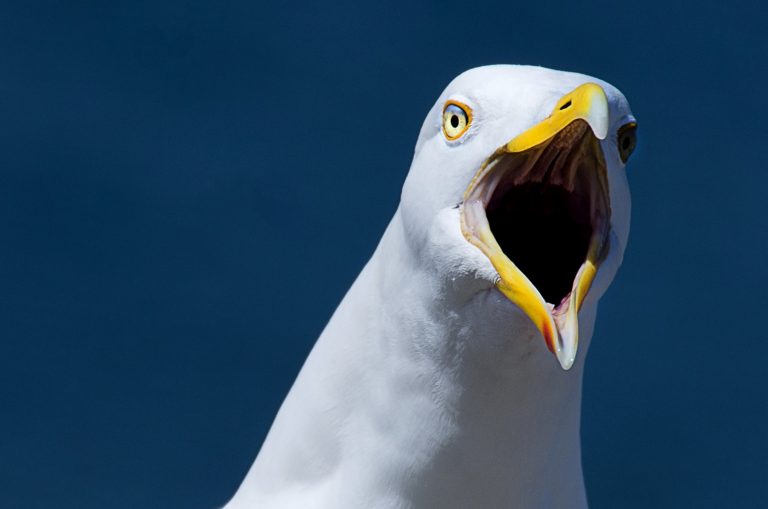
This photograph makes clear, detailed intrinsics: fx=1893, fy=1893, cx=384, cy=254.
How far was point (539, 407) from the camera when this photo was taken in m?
2.98

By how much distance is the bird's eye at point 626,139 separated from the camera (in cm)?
290

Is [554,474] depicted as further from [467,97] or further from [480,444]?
[467,97]

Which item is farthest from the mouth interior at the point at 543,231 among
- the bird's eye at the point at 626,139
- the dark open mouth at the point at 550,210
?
the bird's eye at the point at 626,139

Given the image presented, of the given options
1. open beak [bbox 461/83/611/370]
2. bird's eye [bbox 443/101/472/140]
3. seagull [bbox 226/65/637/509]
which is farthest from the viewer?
bird's eye [bbox 443/101/472/140]

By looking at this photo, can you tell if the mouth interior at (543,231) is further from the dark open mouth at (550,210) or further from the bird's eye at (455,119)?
the bird's eye at (455,119)

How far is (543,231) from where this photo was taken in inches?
119

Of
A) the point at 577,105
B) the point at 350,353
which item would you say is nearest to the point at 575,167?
the point at 577,105

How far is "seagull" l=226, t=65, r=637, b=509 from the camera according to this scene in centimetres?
281

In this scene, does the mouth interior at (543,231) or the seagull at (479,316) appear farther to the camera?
the mouth interior at (543,231)

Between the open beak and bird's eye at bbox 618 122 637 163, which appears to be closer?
the open beak

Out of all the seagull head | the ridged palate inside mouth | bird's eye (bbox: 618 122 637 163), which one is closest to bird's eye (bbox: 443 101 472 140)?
the seagull head

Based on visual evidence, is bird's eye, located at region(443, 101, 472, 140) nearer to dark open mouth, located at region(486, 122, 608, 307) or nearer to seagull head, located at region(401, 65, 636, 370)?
seagull head, located at region(401, 65, 636, 370)

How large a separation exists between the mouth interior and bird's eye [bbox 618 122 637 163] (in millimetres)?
102

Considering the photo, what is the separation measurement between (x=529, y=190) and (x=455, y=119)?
17cm
